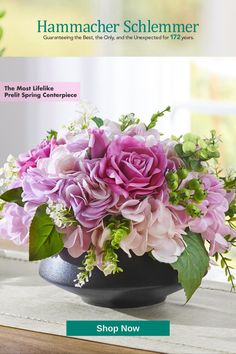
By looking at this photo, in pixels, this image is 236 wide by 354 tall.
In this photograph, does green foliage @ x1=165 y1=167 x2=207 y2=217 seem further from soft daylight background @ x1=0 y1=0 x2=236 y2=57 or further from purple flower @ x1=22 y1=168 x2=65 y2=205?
soft daylight background @ x1=0 y1=0 x2=236 y2=57

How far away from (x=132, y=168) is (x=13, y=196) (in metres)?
0.20

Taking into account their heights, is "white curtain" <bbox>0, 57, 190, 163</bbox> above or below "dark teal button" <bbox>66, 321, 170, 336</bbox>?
above

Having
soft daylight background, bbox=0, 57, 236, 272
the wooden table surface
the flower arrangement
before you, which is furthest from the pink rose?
soft daylight background, bbox=0, 57, 236, 272

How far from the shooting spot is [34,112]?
2.65 m

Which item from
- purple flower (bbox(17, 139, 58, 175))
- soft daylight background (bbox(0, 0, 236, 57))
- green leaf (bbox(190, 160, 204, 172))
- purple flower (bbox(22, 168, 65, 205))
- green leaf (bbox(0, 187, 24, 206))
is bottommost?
green leaf (bbox(0, 187, 24, 206))

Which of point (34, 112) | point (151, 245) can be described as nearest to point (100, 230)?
point (151, 245)

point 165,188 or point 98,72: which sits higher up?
point 98,72

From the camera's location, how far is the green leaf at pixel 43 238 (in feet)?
3.24

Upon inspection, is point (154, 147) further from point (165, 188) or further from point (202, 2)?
point (202, 2)

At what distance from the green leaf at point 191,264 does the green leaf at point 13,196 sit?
0.24 meters

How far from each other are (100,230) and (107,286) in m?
0.09

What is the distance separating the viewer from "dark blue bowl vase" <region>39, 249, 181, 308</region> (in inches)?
40.8

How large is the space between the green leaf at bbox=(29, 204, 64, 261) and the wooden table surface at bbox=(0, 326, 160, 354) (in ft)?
0.33

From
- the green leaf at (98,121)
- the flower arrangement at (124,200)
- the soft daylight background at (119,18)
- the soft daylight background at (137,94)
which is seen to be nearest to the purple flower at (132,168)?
the flower arrangement at (124,200)
